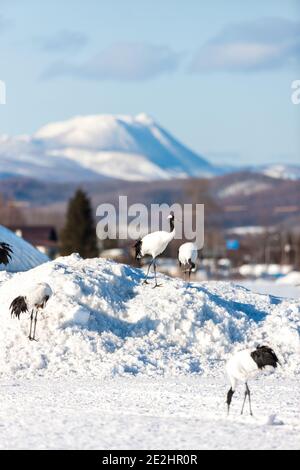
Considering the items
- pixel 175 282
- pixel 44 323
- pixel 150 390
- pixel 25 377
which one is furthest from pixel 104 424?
pixel 175 282

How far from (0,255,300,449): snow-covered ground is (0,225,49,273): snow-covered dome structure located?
17.3 feet

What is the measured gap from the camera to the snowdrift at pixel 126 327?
20.3 meters

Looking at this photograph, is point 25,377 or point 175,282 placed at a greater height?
point 175,282

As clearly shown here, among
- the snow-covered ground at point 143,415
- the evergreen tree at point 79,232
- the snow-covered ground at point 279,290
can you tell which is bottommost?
the snow-covered ground at point 143,415

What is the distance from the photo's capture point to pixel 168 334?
21.5m

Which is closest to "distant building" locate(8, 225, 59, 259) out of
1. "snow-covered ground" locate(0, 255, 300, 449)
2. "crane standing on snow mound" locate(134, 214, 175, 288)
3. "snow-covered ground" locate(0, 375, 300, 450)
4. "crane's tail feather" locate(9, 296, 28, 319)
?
"crane standing on snow mound" locate(134, 214, 175, 288)

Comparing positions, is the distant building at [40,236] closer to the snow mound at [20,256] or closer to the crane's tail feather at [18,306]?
the snow mound at [20,256]

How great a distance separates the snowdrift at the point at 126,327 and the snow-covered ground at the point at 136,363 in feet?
0.08

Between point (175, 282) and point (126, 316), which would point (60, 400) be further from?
point (175, 282)

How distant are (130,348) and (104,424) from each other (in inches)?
238

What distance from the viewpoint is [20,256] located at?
1217 inches

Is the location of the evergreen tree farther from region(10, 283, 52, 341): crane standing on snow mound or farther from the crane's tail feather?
region(10, 283, 52, 341): crane standing on snow mound

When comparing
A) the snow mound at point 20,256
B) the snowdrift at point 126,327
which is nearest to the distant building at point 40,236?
the snow mound at point 20,256
